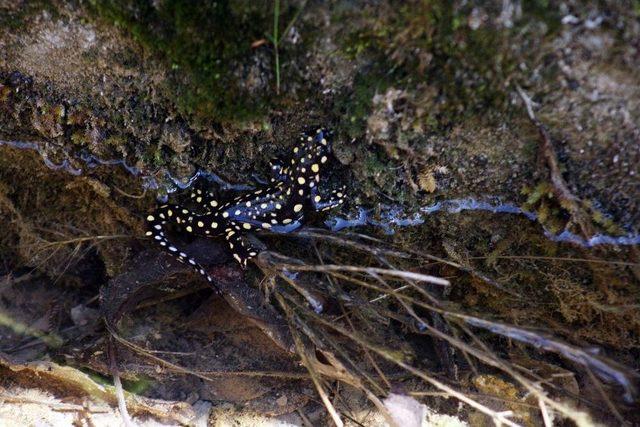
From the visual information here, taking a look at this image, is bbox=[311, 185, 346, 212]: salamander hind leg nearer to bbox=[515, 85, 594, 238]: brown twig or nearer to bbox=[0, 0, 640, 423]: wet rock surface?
bbox=[0, 0, 640, 423]: wet rock surface

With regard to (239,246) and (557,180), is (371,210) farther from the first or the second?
(557,180)

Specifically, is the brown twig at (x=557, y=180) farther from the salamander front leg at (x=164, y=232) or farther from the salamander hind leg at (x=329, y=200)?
the salamander front leg at (x=164, y=232)

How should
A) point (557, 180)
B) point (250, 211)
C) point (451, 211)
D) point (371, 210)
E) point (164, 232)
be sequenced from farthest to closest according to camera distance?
point (164, 232), point (250, 211), point (371, 210), point (451, 211), point (557, 180)

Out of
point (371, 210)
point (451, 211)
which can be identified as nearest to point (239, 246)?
point (371, 210)

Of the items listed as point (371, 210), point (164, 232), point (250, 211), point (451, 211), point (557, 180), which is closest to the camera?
point (557, 180)

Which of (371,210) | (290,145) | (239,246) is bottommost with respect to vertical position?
(239,246)

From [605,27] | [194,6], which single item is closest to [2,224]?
[194,6]

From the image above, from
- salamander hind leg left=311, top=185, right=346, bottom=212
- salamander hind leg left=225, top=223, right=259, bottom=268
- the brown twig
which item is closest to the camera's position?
the brown twig

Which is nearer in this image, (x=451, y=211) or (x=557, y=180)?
(x=557, y=180)

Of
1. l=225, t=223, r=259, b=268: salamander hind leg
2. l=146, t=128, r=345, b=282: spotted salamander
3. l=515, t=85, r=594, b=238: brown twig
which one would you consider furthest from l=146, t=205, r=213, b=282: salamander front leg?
l=515, t=85, r=594, b=238: brown twig

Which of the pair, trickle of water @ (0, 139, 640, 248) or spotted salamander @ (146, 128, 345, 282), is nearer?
trickle of water @ (0, 139, 640, 248)
